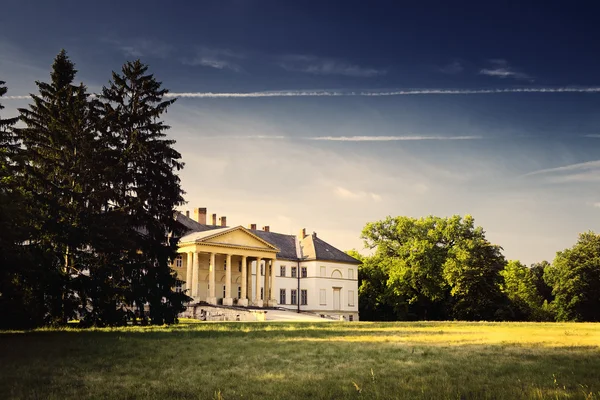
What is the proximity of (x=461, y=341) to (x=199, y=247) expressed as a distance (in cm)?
4323

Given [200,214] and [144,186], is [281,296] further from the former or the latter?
A: [144,186]

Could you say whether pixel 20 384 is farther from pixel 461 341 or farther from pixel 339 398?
pixel 461 341

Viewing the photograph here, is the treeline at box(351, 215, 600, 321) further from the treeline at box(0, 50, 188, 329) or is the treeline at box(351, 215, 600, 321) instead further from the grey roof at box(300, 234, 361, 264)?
A: the treeline at box(0, 50, 188, 329)

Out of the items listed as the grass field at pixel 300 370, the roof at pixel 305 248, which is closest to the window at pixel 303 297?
the roof at pixel 305 248

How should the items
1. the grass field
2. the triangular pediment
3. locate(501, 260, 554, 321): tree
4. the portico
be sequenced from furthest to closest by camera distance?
1. locate(501, 260, 554, 321): tree
2. the triangular pediment
3. the portico
4. the grass field

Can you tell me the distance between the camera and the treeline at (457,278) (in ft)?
196

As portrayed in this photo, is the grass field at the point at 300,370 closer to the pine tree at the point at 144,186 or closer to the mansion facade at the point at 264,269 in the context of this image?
the pine tree at the point at 144,186

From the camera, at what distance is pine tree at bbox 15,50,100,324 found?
22.5m

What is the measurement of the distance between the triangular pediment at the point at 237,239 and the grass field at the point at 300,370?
4165cm

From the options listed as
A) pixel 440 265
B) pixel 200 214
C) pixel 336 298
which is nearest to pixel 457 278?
pixel 440 265

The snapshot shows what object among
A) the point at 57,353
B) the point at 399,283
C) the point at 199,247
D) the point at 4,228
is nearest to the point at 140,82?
the point at 4,228

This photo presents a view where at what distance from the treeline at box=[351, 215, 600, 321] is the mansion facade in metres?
5.30

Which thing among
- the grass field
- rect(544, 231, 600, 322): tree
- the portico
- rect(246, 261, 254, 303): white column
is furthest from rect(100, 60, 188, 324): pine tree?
rect(544, 231, 600, 322): tree

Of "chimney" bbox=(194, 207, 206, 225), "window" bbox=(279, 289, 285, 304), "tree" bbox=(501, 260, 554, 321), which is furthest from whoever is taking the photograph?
"chimney" bbox=(194, 207, 206, 225)
